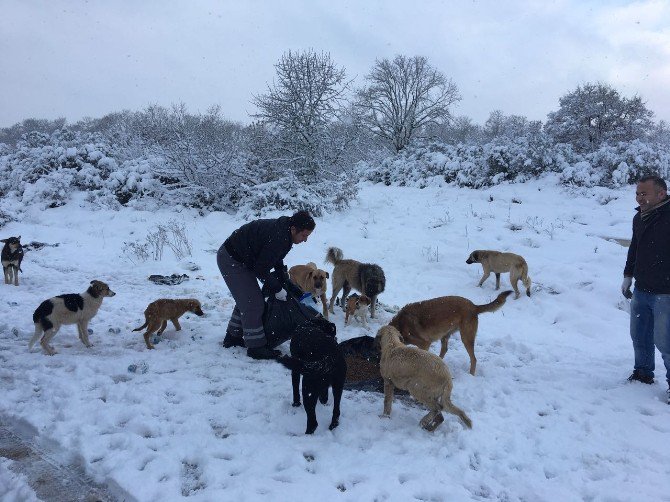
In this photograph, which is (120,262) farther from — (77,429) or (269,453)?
(269,453)

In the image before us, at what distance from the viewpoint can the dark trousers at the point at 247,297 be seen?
5121 mm

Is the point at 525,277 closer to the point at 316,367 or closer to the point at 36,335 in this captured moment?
the point at 316,367

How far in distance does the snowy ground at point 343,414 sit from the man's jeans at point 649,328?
0.92ft

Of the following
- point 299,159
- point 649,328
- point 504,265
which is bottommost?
point 649,328

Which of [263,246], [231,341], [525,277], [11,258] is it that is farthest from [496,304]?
[11,258]

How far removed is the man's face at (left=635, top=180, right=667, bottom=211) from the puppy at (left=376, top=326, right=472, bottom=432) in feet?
9.29

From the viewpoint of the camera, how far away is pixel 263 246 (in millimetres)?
4848

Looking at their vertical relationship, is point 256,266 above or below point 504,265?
above

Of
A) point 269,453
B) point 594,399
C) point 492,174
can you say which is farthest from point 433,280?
point 492,174

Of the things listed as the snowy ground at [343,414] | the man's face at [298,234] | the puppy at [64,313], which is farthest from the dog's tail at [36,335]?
the man's face at [298,234]

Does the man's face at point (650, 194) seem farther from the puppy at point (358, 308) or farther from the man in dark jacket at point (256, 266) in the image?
the puppy at point (358, 308)

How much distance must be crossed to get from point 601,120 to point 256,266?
63.7ft

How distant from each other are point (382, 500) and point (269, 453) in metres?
0.98

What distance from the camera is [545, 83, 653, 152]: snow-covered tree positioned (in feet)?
58.2
